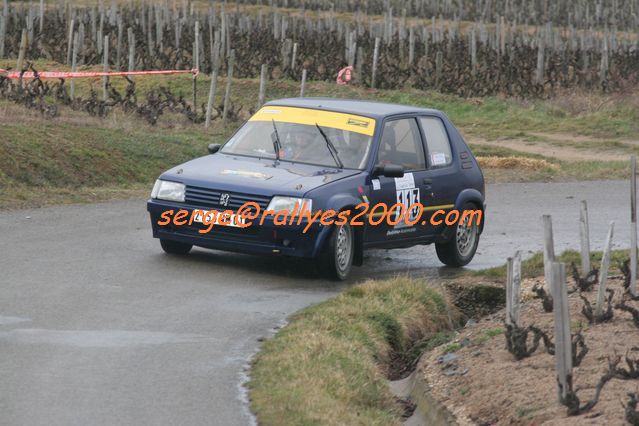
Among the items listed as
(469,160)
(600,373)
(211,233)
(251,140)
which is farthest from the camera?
(469,160)

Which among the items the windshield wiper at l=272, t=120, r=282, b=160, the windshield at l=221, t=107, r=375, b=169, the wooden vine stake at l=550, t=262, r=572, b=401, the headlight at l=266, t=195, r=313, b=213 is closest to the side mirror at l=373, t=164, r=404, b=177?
the windshield at l=221, t=107, r=375, b=169

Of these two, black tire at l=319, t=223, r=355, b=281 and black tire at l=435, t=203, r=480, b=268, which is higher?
black tire at l=319, t=223, r=355, b=281

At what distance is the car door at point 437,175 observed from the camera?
14508mm

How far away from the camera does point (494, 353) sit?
946 centimetres

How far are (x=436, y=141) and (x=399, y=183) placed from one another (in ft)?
3.78

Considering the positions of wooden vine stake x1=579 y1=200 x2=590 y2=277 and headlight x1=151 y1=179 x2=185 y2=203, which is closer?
wooden vine stake x1=579 y1=200 x2=590 y2=277

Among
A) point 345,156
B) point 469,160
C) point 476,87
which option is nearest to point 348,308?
point 345,156

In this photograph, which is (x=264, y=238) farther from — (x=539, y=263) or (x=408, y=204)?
(x=539, y=263)

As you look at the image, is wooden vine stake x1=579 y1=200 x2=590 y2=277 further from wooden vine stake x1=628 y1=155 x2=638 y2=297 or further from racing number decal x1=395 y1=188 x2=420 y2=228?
racing number decal x1=395 y1=188 x2=420 y2=228

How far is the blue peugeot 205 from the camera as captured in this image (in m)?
13.0

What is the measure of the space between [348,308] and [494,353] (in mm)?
2058

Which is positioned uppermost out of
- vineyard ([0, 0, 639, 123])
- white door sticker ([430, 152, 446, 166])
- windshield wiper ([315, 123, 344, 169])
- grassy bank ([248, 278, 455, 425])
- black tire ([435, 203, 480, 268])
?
windshield wiper ([315, 123, 344, 169])

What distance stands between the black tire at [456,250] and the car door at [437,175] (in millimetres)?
223

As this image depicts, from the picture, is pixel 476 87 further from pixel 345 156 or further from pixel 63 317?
pixel 63 317
